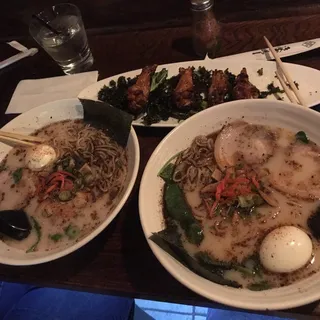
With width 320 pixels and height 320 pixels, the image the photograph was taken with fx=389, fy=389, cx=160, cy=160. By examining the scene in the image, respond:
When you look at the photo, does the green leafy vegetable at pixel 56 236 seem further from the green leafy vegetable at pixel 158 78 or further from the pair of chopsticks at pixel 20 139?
the green leafy vegetable at pixel 158 78

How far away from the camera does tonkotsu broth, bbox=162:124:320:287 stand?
1.32m

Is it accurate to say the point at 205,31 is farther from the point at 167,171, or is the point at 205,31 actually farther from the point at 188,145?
the point at 167,171

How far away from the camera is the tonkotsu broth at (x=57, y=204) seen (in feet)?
5.24

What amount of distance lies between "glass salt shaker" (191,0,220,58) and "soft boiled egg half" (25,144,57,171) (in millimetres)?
1074

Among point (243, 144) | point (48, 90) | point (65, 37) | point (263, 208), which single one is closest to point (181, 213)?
point (263, 208)

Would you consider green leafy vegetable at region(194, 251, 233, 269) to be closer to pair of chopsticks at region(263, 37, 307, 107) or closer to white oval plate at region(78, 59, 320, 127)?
white oval plate at region(78, 59, 320, 127)

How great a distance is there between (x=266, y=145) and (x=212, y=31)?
0.99m

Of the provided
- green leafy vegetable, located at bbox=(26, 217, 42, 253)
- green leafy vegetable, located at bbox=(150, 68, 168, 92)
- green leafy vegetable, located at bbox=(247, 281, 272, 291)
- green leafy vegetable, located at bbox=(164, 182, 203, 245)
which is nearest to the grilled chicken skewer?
green leafy vegetable, located at bbox=(150, 68, 168, 92)

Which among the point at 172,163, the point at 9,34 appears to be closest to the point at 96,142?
the point at 172,163

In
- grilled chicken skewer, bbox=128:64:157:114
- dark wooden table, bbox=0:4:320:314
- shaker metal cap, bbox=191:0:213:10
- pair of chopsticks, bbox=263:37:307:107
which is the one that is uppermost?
shaker metal cap, bbox=191:0:213:10

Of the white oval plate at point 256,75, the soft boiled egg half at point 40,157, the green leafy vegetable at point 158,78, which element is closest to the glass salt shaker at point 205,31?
the white oval plate at point 256,75

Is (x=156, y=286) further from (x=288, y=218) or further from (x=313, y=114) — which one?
(x=313, y=114)

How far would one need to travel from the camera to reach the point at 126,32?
273 centimetres

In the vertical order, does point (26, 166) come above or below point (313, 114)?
below
